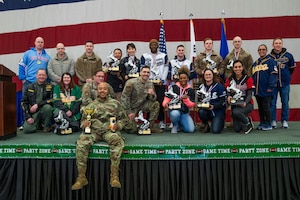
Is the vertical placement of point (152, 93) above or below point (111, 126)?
above

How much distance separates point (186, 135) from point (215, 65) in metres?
1.55

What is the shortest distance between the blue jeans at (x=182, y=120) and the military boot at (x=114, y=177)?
5.01ft

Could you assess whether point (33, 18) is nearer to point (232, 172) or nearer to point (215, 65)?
point (215, 65)

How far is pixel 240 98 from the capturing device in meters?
4.77

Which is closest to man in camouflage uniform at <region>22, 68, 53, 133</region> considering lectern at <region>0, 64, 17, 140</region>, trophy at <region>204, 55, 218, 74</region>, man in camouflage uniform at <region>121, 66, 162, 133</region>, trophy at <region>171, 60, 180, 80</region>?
lectern at <region>0, 64, 17, 140</region>

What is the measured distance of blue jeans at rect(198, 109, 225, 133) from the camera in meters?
4.80

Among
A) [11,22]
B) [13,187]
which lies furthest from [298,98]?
[11,22]

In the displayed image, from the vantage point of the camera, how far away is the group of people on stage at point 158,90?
4816 millimetres

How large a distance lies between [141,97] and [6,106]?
1956 mm

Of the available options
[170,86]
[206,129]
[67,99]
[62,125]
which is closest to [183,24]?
[170,86]

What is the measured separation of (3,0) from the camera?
7.06 meters

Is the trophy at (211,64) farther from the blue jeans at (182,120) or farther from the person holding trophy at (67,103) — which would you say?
→ the person holding trophy at (67,103)

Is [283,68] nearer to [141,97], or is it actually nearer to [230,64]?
[230,64]

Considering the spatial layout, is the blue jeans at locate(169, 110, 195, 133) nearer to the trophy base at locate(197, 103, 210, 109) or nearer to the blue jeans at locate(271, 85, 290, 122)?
the trophy base at locate(197, 103, 210, 109)
